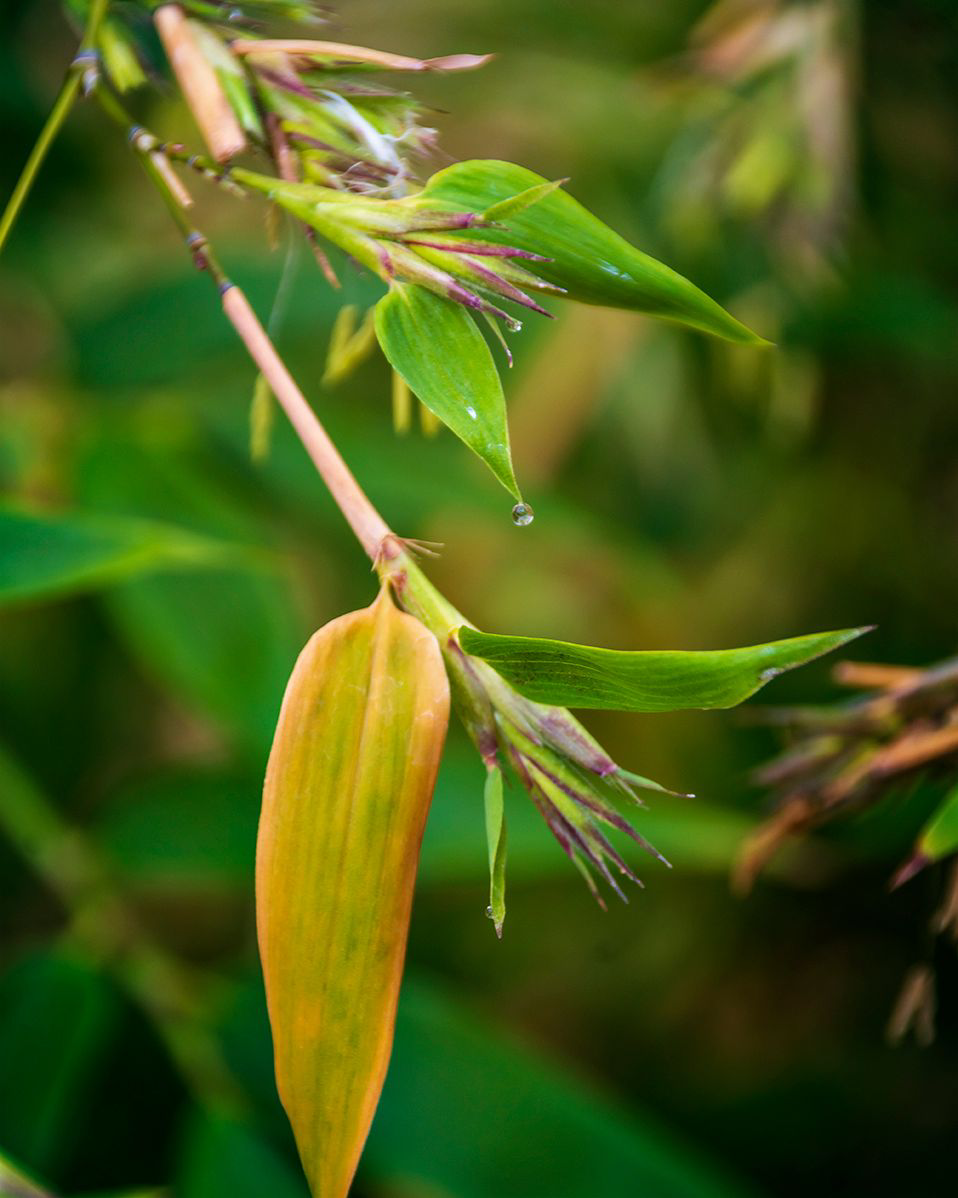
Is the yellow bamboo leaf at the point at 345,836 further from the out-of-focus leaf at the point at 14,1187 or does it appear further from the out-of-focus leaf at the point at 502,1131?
the out-of-focus leaf at the point at 502,1131

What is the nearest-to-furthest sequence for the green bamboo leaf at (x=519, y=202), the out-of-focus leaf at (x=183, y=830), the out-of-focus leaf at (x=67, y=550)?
the green bamboo leaf at (x=519, y=202) → the out-of-focus leaf at (x=67, y=550) → the out-of-focus leaf at (x=183, y=830)

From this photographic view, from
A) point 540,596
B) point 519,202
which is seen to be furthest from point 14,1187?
point 540,596

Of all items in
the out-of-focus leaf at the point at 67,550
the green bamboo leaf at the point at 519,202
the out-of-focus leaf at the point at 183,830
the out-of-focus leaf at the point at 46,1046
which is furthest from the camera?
the out-of-focus leaf at the point at 183,830

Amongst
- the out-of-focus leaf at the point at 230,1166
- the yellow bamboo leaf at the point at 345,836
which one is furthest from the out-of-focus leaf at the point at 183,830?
the yellow bamboo leaf at the point at 345,836

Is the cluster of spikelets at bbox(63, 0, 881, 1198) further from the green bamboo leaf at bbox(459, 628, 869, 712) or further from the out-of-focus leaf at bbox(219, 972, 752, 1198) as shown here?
the out-of-focus leaf at bbox(219, 972, 752, 1198)

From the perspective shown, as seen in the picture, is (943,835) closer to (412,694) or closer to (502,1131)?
(412,694)

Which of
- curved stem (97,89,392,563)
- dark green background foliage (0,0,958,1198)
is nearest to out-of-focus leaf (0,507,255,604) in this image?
dark green background foliage (0,0,958,1198)
